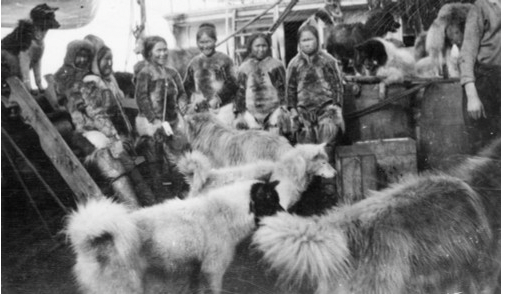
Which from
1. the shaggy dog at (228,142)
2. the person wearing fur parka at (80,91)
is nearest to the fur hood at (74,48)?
the person wearing fur parka at (80,91)

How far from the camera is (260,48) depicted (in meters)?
2.43

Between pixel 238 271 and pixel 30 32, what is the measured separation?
1553mm

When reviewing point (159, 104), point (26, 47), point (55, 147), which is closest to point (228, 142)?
point (159, 104)

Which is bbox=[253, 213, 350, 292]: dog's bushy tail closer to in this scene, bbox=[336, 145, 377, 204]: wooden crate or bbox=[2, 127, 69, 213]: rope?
bbox=[336, 145, 377, 204]: wooden crate

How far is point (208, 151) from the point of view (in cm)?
244

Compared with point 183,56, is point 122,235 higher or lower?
lower

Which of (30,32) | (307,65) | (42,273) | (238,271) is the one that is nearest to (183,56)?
(307,65)

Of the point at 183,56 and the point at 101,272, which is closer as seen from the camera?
the point at 101,272

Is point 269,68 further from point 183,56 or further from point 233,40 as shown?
point 183,56

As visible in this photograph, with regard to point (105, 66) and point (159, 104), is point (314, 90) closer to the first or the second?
point (159, 104)

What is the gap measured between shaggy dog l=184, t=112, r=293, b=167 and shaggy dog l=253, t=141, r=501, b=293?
1.02 feet

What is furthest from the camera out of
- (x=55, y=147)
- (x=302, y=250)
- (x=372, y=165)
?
(x=55, y=147)

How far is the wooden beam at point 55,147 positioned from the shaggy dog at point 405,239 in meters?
0.87

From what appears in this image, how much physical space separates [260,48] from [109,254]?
3.89 ft
